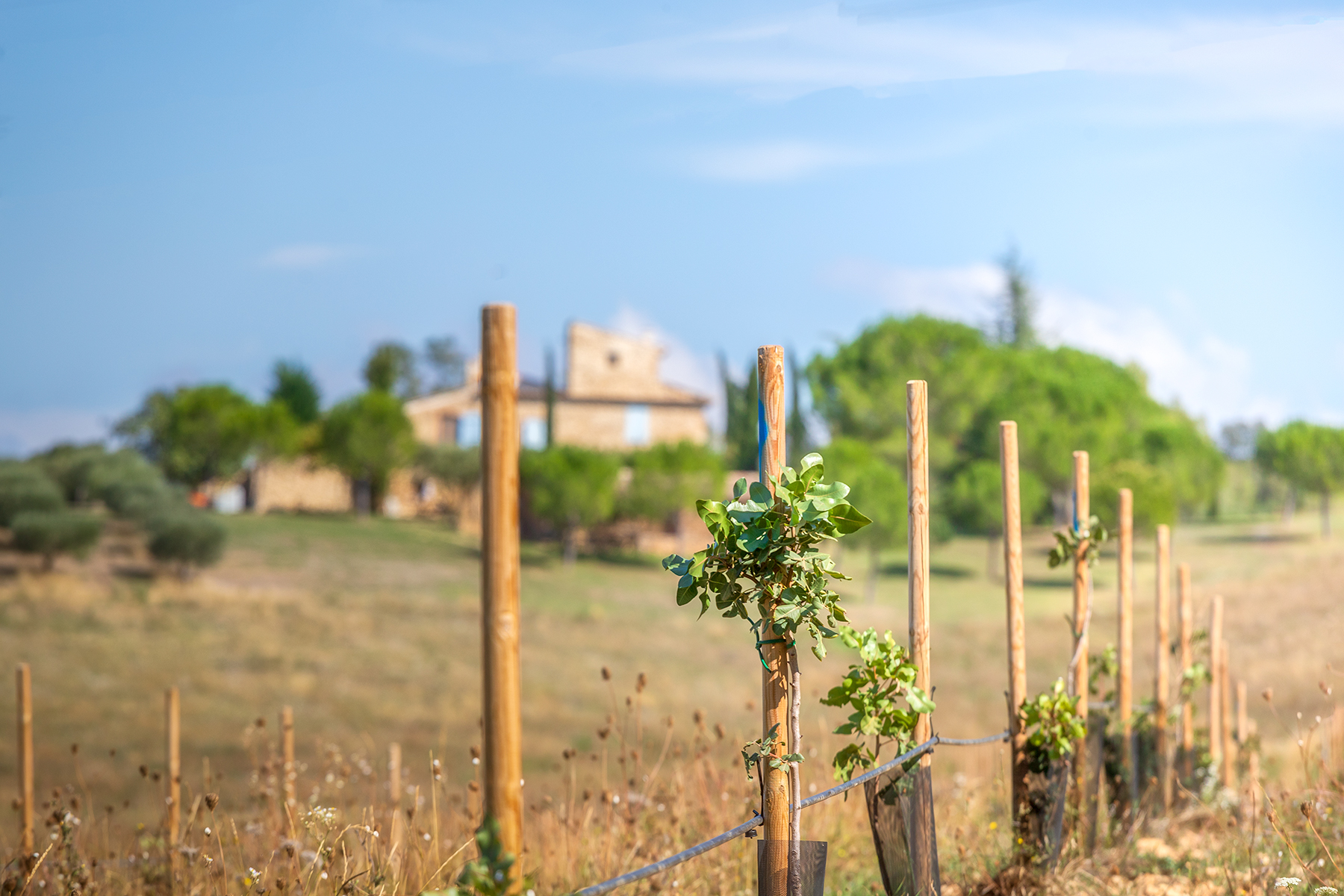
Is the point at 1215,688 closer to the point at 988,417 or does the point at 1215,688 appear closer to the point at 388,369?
the point at 988,417

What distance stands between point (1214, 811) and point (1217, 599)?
1498 mm

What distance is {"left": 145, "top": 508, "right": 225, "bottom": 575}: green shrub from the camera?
1955cm

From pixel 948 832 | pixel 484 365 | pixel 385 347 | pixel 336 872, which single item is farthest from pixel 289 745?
pixel 385 347

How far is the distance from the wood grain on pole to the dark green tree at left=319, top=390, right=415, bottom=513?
29202 mm

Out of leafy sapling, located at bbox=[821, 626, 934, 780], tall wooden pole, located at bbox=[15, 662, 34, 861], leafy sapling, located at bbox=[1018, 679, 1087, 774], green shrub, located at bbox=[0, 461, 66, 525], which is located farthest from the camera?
green shrub, located at bbox=[0, 461, 66, 525]

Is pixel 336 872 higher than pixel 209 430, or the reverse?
pixel 209 430

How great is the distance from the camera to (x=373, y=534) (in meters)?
27.4

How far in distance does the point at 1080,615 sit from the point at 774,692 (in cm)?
221

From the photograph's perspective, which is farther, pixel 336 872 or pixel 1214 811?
pixel 1214 811

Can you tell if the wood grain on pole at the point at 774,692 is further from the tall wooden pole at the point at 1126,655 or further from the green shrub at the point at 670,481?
the green shrub at the point at 670,481

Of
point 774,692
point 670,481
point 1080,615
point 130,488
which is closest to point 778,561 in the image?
point 774,692

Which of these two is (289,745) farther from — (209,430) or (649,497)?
(209,430)

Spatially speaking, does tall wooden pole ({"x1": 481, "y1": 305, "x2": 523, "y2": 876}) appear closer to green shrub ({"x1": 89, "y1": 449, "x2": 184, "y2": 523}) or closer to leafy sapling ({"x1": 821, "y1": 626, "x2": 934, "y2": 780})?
leafy sapling ({"x1": 821, "y1": 626, "x2": 934, "y2": 780})

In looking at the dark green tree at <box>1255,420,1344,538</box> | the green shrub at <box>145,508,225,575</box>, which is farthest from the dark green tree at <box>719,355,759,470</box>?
the dark green tree at <box>1255,420,1344,538</box>
